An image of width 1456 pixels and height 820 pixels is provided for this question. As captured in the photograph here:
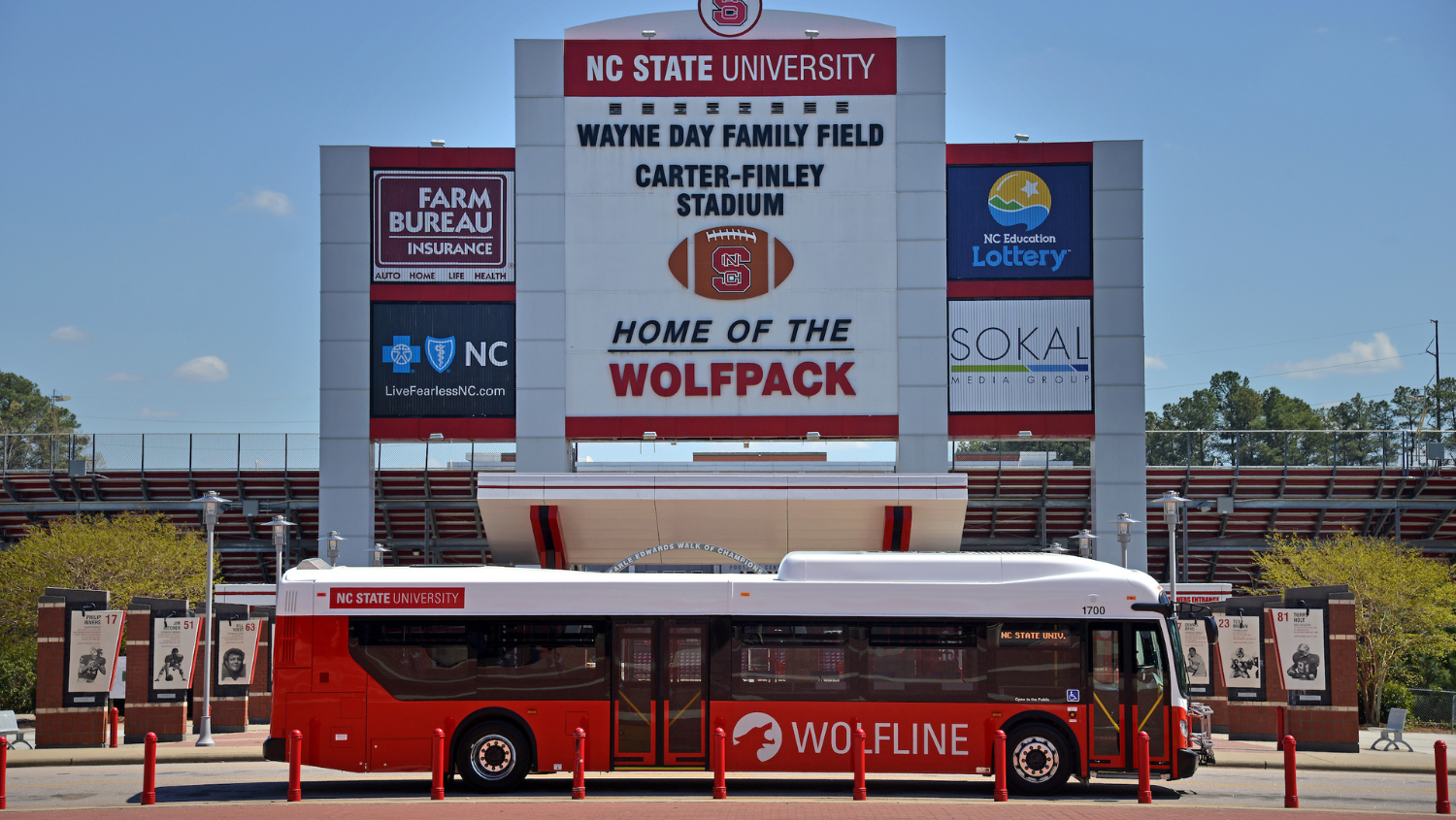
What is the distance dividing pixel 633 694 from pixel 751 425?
19322 millimetres

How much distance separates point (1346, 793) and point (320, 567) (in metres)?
16.0

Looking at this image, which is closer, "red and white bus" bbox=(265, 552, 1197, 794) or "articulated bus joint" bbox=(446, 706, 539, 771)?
"red and white bus" bbox=(265, 552, 1197, 794)

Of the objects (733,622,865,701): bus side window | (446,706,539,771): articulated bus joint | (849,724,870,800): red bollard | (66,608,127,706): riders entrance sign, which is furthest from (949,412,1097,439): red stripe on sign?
(66,608,127,706): riders entrance sign

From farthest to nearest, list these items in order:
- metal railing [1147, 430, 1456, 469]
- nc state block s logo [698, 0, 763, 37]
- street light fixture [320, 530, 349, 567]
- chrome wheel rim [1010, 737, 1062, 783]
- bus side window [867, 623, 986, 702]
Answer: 1. metal railing [1147, 430, 1456, 469]
2. nc state block s logo [698, 0, 763, 37]
3. street light fixture [320, 530, 349, 567]
4. bus side window [867, 623, 986, 702]
5. chrome wheel rim [1010, 737, 1062, 783]

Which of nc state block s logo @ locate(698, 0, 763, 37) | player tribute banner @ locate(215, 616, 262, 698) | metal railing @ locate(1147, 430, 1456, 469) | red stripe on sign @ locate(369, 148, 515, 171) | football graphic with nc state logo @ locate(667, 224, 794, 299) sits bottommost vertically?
player tribute banner @ locate(215, 616, 262, 698)

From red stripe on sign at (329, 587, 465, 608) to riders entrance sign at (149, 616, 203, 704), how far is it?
9.61m

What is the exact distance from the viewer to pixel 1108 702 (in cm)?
1742

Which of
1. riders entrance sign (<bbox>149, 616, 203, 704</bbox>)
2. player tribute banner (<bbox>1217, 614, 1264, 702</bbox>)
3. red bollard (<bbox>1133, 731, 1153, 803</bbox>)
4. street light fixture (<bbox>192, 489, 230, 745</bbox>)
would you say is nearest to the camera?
red bollard (<bbox>1133, 731, 1153, 803</bbox>)

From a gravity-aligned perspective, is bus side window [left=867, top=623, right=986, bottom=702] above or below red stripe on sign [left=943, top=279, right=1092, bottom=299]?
below

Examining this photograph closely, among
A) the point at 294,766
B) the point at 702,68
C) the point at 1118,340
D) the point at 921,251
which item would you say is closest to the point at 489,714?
the point at 294,766

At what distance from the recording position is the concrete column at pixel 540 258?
1441 inches

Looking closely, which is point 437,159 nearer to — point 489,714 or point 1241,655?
point 489,714

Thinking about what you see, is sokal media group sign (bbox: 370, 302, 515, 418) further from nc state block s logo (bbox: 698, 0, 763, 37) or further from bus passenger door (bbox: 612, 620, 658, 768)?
bus passenger door (bbox: 612, 620, 658, 768)

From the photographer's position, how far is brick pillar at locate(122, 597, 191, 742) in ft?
83.9
